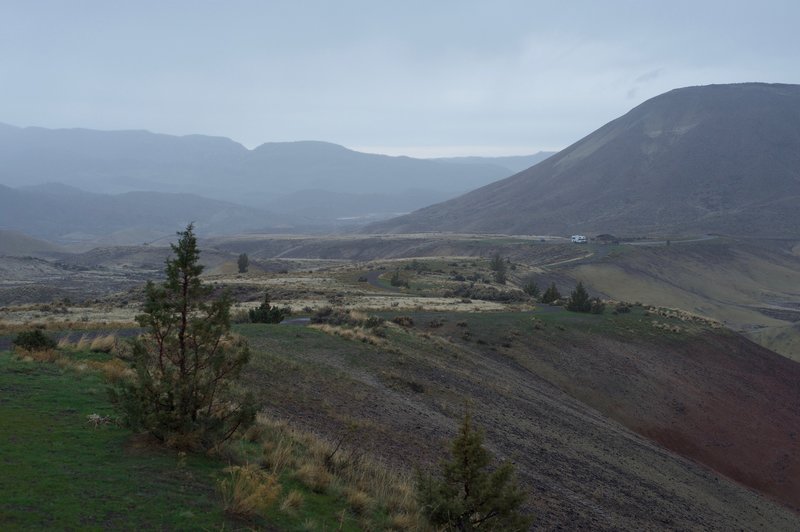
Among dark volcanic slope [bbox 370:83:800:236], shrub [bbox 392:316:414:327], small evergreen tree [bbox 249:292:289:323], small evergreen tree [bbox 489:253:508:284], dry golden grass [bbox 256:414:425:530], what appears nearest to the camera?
dry golden grass [bbox 256:414:425:530]

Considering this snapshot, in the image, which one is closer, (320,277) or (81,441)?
(81,441)

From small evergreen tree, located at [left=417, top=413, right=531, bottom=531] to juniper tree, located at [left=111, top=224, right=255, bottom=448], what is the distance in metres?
2.95

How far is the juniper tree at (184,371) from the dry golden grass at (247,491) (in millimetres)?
904

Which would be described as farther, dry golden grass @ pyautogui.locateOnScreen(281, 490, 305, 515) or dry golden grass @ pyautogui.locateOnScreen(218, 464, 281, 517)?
dry golden grass @ pyautogui.locateOnScreen(281, 490, 305, 515)

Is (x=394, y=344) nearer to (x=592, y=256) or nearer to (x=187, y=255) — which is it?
(x=187, y=255)

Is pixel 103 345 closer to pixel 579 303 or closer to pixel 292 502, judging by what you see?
pixel 292 502

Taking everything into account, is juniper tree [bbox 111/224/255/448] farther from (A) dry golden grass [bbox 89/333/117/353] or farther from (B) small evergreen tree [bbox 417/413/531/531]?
(A) dry golden grass [bbox 89/333/117/353]

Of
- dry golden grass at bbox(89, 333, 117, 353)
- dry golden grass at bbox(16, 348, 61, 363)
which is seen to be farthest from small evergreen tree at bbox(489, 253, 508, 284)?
dry golden grass at bbox(16, 348, 61, 363)

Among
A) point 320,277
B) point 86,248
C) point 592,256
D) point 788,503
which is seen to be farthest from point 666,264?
point 86,248

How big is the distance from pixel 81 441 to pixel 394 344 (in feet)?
49.3

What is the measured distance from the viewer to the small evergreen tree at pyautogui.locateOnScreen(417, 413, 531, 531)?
7906mm

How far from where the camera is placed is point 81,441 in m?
8.34

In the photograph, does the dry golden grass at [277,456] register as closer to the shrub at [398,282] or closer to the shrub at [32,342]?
the shrub at [32,342]

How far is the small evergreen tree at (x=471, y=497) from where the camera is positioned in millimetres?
7906
